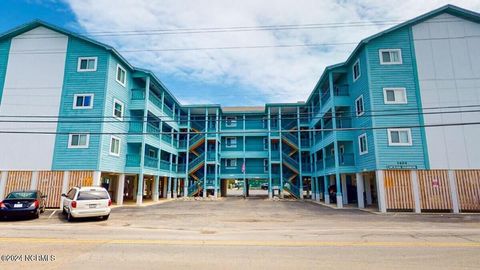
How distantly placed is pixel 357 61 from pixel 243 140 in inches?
808

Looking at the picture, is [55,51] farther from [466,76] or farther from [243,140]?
[466,76]

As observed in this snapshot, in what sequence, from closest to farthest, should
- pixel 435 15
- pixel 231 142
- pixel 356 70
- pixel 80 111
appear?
pixel 435 15 < pixel 80 111 < pixel 356 70 < pixel 231 142

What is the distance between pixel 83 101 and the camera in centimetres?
2238

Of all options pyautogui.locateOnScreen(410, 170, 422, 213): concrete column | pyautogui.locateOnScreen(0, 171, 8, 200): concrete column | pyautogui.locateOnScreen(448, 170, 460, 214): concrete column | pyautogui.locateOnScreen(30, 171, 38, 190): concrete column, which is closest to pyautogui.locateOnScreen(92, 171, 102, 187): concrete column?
pyautogui.locateOnScreen(30, 171, 38, 190): concrete column

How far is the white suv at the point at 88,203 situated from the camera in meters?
14.0

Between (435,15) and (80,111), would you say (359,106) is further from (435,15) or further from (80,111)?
(80,111)

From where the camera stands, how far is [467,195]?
18688mm

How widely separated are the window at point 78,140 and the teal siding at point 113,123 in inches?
51.2

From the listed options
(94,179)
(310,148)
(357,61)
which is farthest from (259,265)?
(310,148)

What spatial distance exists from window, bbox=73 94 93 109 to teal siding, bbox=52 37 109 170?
0.28 meters

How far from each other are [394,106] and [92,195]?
20862mm

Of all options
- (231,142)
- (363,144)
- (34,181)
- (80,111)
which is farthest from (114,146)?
(363,144)

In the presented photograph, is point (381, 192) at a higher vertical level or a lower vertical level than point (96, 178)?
lower

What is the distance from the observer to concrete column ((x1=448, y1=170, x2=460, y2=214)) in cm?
1852
